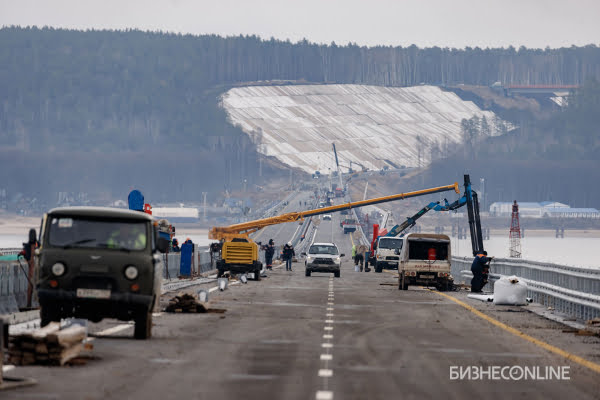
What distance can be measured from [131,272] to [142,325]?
0.96 m

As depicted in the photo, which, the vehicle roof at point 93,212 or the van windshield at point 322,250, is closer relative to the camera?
the vehicle roof at point 93,212

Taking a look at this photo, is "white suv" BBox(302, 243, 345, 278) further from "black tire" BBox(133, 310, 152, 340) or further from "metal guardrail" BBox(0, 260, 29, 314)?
"black tire" BBox(133, 310, 152, 340)

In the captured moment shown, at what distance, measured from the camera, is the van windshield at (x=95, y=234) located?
56.9 ft

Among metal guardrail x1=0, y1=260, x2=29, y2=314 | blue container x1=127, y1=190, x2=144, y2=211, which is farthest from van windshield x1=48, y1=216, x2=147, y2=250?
blue container x1=127, y1=190, x2=144, y2=211

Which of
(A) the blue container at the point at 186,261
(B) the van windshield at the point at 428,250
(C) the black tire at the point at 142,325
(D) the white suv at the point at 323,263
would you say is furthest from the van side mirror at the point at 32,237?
(D) the white suv at the point at 323,263

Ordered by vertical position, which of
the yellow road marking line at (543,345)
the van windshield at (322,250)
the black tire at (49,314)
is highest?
the van windshield at (322,250)

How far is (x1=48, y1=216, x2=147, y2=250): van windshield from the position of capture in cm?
1733

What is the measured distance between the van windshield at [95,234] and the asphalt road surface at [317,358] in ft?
4.92

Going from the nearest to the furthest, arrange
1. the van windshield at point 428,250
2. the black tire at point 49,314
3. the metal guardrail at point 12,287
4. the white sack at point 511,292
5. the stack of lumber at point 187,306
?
1. the black tire at point 49,314
2. the metal guardrail at point 12,287
3. the stack of lumber at point 187,306
4. the white sack at point 511,292
5. the van windshield at point 428,250

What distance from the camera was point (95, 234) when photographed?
17.5 m

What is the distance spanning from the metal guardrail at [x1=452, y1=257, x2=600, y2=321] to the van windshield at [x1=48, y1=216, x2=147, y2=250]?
10801 millimetres

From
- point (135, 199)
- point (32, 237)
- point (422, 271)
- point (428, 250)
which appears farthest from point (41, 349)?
point (135, 199)

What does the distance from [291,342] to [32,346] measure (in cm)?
526

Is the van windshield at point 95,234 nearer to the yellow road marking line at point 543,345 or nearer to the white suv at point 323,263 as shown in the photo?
the yellow road marking line at point 543,345
